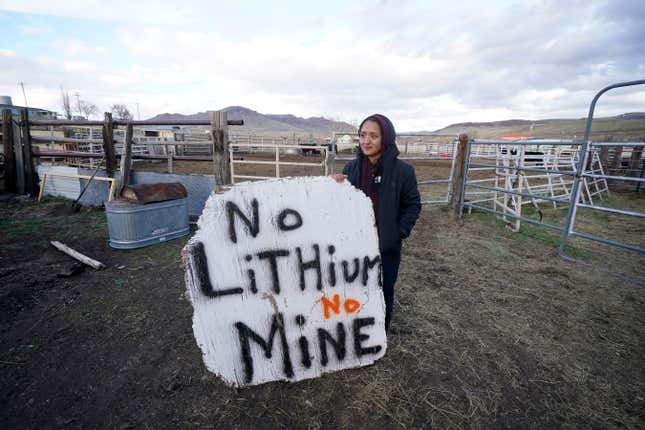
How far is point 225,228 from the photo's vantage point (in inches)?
62.1

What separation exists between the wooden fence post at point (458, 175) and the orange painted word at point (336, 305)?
4.64m

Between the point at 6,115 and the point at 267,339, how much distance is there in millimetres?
8224

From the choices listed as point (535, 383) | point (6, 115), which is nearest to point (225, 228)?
point (535, 383)

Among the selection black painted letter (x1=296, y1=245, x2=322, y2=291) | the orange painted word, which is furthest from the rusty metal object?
the orange painted word

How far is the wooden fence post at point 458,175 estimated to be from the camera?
551cm

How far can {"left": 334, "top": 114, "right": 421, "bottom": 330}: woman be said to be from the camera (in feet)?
6.23

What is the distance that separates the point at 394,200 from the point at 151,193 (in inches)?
137

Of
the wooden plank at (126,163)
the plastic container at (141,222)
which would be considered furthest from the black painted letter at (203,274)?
the wooden plank at (126,163)

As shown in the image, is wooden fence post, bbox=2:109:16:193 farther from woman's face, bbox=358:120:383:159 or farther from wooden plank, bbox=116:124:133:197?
woman's face, bbox=358:120:383:159

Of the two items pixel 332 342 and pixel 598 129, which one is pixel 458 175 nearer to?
pixel 332 342

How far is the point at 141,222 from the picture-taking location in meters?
4.00

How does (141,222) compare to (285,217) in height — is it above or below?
below

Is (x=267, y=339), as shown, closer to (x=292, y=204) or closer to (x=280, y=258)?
(x=280, y=258)

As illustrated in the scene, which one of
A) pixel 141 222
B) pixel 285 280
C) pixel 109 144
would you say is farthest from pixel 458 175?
pixel 109 144
